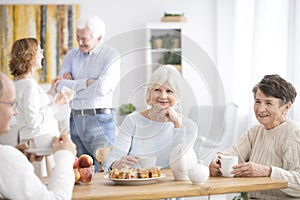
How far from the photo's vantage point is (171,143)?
256cm

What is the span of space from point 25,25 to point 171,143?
13.6 ft

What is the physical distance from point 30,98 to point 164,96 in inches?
44.5

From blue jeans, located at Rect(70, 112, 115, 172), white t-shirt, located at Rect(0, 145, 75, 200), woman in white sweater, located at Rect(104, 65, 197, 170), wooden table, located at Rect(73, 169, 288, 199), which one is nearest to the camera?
white t-shirt, located at Rect(0, 145, 75, 200)

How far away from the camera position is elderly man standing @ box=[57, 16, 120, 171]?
8.75ft

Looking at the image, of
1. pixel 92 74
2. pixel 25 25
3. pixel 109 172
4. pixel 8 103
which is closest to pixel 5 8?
pixel 25 25

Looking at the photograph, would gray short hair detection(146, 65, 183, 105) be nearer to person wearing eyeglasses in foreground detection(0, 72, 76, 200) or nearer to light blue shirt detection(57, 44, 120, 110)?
light blue shirt detection(57, 44, 120, 110)

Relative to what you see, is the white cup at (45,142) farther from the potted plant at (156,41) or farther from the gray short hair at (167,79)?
the potted plant at (156,41)

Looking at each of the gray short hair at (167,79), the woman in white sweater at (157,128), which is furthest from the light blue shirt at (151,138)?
the gray short hair at (167,79)

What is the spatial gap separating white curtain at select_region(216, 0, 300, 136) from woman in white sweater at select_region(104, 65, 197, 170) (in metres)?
2.22

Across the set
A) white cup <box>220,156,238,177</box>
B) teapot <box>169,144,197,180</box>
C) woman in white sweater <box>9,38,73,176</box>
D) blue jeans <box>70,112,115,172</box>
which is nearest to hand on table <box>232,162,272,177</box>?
white cup <box>220,156,238,177</box>

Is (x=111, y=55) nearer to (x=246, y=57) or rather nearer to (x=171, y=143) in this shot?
(x=171, y=143)

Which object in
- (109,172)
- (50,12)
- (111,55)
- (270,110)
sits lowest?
(109,172)

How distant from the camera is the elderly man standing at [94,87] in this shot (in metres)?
2.67

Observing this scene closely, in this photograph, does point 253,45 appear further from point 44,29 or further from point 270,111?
point 270,111
